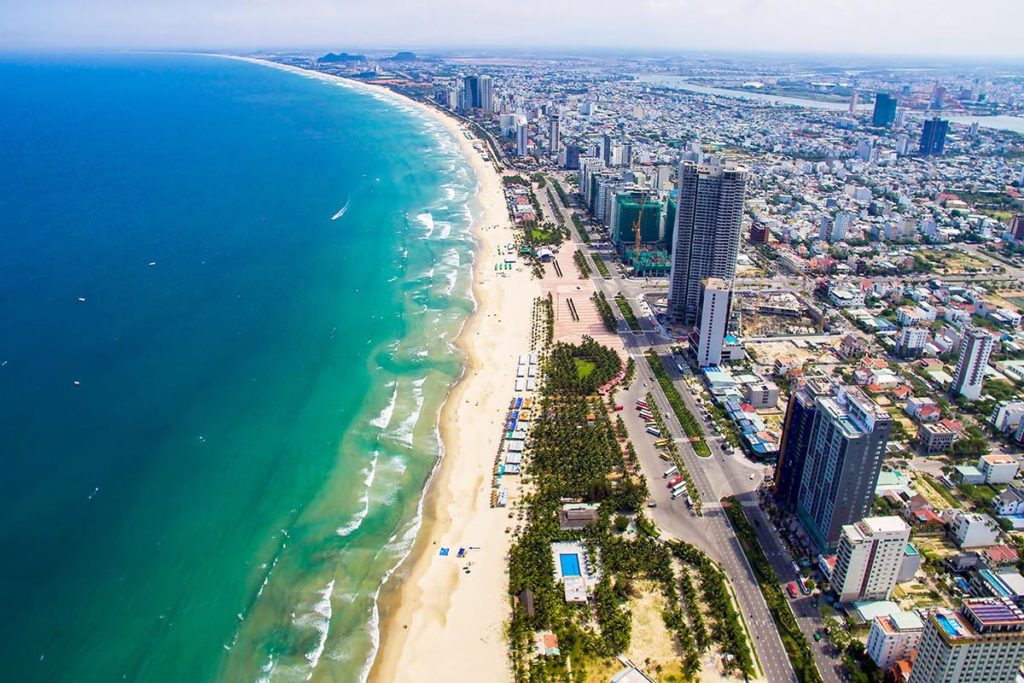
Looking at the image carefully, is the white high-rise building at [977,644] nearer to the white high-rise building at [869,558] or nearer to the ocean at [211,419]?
the white high-rise building at [869,558]

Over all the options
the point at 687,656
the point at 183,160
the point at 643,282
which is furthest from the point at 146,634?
the point at 183,160

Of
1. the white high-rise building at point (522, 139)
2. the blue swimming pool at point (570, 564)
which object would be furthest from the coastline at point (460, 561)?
the white high-rise building at point (522, 139)

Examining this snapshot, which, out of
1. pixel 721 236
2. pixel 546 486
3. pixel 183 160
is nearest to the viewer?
A: pixel 546 486

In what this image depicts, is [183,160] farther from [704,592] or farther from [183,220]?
[704,592]

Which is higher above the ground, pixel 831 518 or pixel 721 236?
pixel 721 236

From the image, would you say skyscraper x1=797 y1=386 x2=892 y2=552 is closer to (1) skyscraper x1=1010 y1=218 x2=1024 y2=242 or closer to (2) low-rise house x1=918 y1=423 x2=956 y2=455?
(2) low-rise house x1=918 y1=423 x2=956 y2=455

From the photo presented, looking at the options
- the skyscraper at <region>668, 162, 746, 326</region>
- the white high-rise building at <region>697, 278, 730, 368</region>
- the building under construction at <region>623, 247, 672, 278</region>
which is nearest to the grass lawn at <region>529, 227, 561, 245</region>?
the building under construction at <region>623, 247, 672, 278</region>

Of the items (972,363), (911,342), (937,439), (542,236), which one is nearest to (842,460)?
(937,439)
